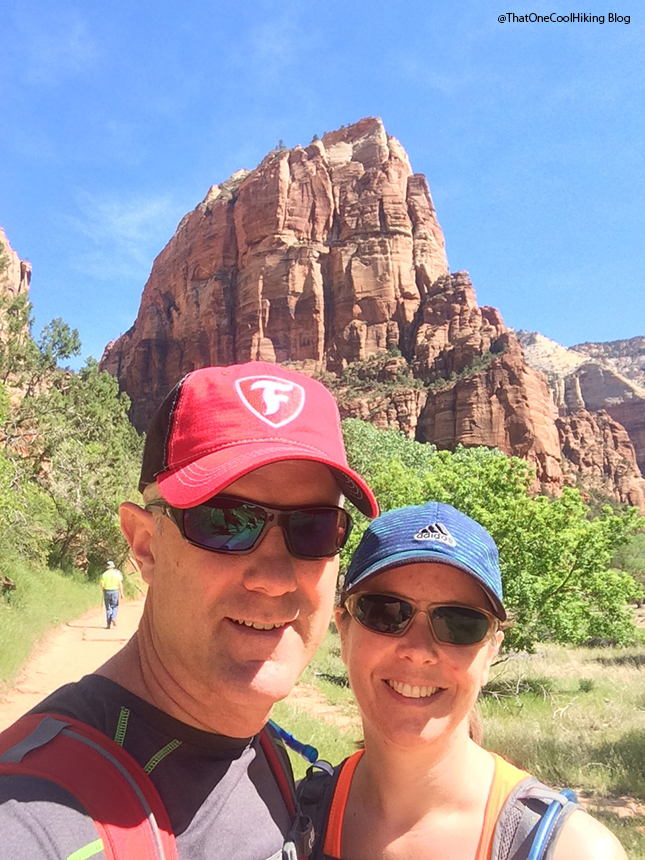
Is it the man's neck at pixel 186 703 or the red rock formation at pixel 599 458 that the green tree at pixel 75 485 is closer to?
the man's neck at pixel 186 703

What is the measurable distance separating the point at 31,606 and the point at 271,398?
14.0 meters

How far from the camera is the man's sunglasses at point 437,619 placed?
1.85m

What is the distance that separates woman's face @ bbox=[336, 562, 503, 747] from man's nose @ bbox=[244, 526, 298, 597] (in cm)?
51

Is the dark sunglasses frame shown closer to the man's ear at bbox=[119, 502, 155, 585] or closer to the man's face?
the man's face

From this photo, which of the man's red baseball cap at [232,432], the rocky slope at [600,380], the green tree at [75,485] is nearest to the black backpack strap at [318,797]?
the man's red baseball cap at [232,432]

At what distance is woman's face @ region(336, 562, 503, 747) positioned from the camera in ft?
5.86

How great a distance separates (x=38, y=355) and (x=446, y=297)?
57.4m

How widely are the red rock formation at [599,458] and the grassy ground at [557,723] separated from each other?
62948 millimetres

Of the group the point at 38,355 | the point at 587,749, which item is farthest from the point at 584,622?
the point at 38,355

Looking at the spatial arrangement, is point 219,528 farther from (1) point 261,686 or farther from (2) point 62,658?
(2) point 62,658

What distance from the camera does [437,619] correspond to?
1854 mm

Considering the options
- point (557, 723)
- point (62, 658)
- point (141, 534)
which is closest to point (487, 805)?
point (141, 534)

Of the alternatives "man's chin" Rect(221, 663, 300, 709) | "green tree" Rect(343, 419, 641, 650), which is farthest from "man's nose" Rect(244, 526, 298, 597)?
"green tree" Rect(343, 419, 641, 650)

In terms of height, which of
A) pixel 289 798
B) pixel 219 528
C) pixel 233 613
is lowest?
pixel 289 798
